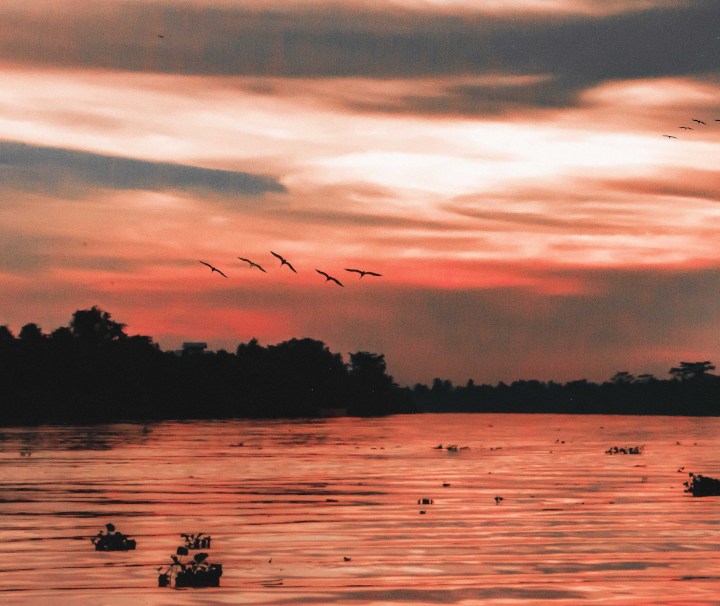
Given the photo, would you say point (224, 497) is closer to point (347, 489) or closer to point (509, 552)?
point (347, 489)

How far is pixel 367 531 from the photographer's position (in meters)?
56.4

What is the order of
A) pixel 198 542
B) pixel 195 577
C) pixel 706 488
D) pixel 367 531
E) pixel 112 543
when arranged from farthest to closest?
1. pixel 706 488
2. pixel 367 531
3. pixel 198 542
4. pixel 112 543
5. pixel 195 577

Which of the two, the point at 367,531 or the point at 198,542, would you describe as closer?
the point at 198,542

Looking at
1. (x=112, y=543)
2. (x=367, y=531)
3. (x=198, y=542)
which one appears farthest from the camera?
(x=367, y=531)

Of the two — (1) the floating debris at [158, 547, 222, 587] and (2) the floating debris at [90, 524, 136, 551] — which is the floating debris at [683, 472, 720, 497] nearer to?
(2) the floating debris at [90, 524, 136, 551]

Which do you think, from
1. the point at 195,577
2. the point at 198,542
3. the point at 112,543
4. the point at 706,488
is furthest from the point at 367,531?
the point at 706,488

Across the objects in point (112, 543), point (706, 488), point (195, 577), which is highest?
point (706, 488)

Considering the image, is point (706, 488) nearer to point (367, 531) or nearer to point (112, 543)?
point (367, 531)

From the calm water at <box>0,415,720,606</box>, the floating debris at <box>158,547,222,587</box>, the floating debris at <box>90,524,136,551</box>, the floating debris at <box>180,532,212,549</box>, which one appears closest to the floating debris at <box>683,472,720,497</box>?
the calm water at <box>0,415,720,606</box>

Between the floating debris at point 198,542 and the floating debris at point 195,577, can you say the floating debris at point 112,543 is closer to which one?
the floating debris at point 198,542

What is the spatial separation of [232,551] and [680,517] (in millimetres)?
26285

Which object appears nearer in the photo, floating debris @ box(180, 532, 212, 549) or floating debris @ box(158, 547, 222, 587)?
floating debris @ box(158, 547, 222, 587)

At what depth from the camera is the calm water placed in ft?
134

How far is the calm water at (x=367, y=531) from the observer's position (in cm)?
4091
